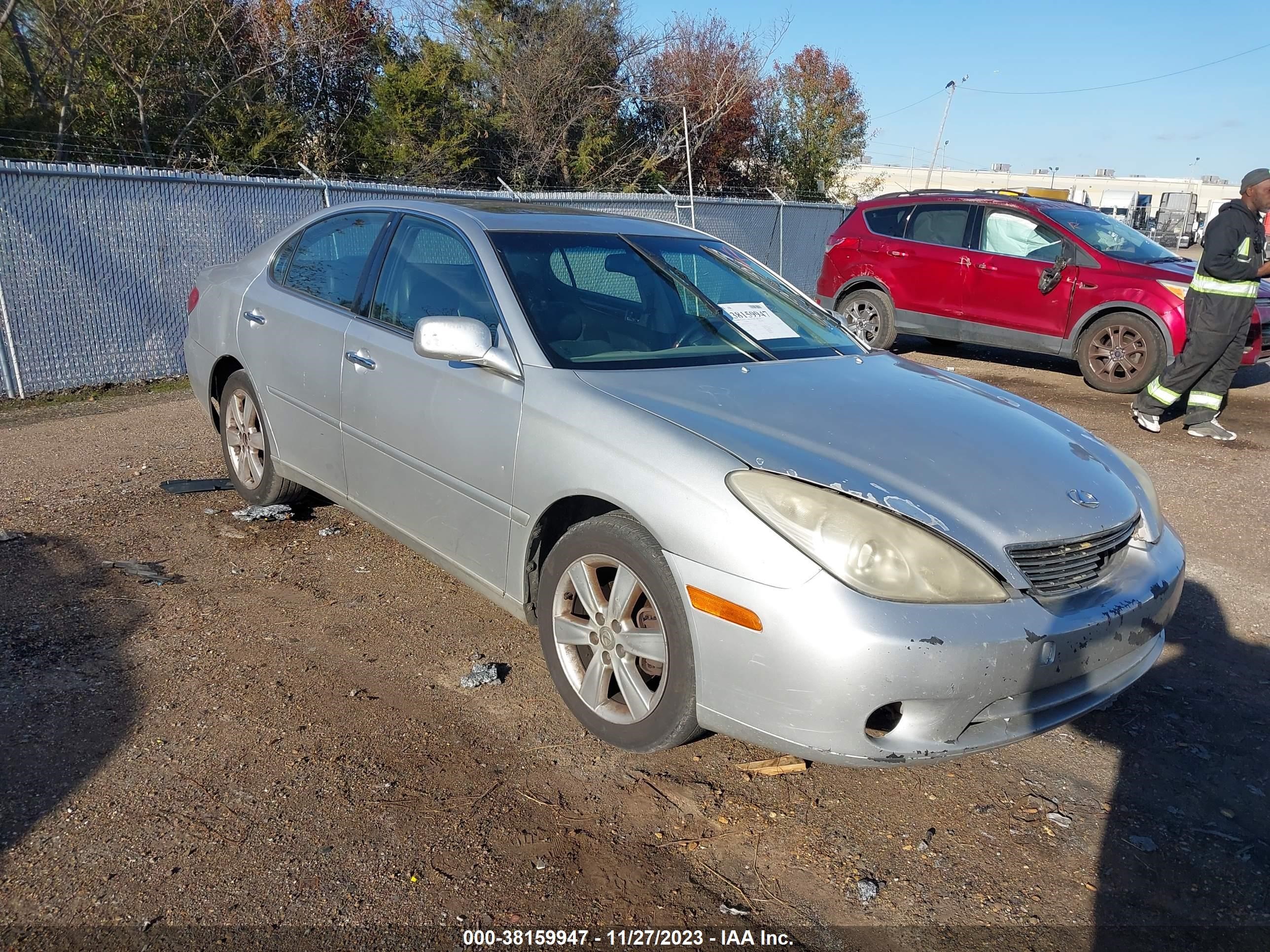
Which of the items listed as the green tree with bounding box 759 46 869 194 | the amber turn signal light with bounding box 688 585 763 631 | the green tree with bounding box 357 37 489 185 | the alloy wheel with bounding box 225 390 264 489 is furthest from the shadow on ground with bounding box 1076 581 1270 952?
the green tree with bounding box 759 46 869 194

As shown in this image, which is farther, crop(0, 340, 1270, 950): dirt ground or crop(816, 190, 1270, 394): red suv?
crop(816, 190, 1270, 394): red suv

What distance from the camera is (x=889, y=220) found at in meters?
11.1

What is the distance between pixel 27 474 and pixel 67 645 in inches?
111

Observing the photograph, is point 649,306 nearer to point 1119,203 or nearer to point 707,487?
point 707,487

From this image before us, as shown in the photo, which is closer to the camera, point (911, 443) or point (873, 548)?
point (873, 548)

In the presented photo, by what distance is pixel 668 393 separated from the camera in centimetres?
319

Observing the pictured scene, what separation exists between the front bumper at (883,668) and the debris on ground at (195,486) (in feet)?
12.6

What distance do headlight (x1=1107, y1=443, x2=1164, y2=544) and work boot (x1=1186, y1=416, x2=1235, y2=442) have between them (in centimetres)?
490

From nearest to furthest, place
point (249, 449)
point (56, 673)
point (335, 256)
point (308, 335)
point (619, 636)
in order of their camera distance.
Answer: point (619, 636) < point (56, 673) < point (308, 335) < point (335, 256) < point (249, 449)

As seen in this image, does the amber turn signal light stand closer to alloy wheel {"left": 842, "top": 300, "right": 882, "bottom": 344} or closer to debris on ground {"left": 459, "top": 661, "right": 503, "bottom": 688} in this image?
debris on ground {"left": 459, "top": 661, "right": 503, "bottom": 688}

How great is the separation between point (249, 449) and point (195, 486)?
74 centimetres

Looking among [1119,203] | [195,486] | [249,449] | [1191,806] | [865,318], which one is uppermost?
[1119,203]

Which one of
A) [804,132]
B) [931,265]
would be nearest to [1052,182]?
[804,132]

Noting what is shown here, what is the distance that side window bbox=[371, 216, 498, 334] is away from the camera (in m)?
3.70
